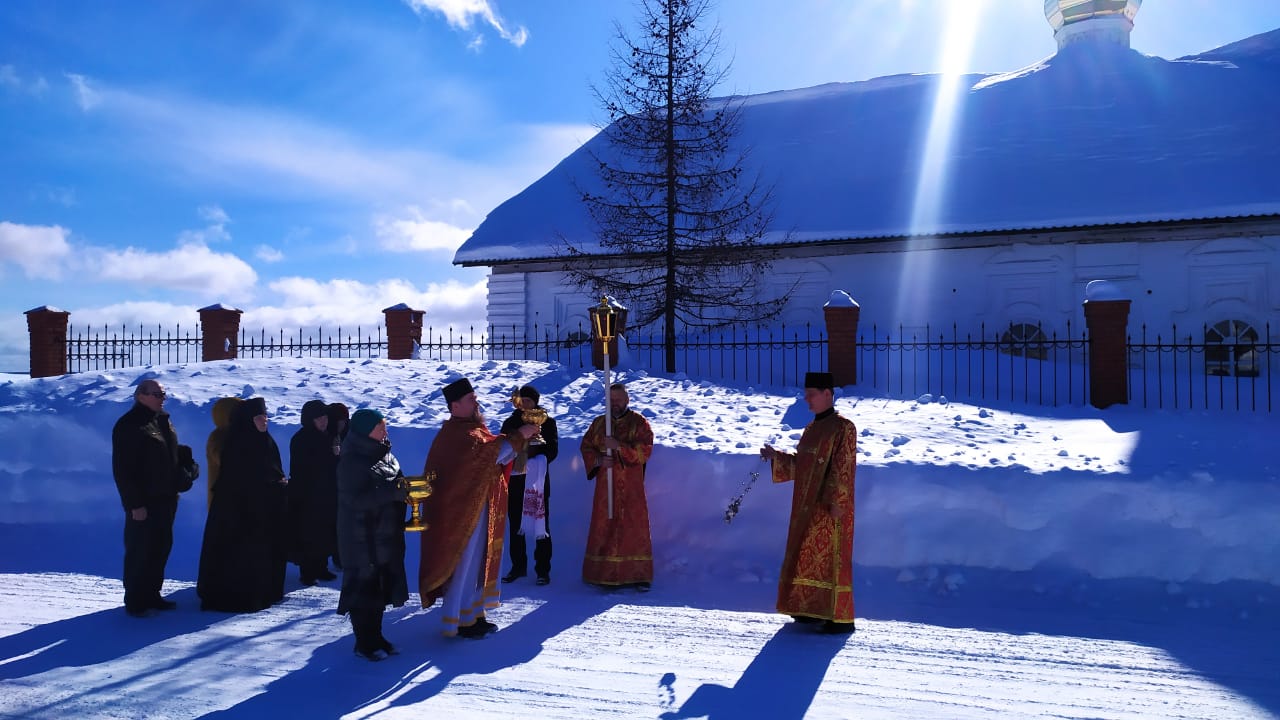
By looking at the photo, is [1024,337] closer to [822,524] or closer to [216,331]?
[822,524]

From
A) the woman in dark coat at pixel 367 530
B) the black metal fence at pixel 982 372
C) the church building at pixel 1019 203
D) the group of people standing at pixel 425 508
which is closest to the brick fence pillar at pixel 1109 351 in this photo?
the black metal fence at pixel 982 372

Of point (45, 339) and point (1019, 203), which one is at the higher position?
point (1019, 203)

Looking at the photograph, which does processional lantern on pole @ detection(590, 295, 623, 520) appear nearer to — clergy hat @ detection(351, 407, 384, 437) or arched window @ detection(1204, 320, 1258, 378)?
clergy hat @ detection(351, 407, 384, 437)

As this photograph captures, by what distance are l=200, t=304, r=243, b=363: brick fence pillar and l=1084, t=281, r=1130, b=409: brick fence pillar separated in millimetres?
15458

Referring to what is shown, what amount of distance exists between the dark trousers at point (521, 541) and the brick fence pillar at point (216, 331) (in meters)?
11.2

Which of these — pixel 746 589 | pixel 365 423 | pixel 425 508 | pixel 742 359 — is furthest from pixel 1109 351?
pixel 365 423

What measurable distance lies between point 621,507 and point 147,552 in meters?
3.82

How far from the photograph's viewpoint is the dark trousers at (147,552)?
667 cm

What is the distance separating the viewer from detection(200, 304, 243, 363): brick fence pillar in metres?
16.9

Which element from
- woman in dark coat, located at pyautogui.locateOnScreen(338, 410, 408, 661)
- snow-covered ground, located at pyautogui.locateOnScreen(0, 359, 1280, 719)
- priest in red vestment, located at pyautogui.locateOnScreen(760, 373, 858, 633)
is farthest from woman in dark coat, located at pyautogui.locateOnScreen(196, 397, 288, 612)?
priest in red vestment, located at pyautogui.locateOnScreen(760, 373, 858, 633)

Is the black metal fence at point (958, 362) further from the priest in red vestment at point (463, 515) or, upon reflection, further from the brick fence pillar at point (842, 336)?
the priest in red vestment at point (463, 515)

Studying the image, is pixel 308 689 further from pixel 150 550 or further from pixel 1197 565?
pixel 1197 565

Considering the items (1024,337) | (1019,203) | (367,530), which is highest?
(1019,203)

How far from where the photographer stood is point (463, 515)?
19.7 ft
